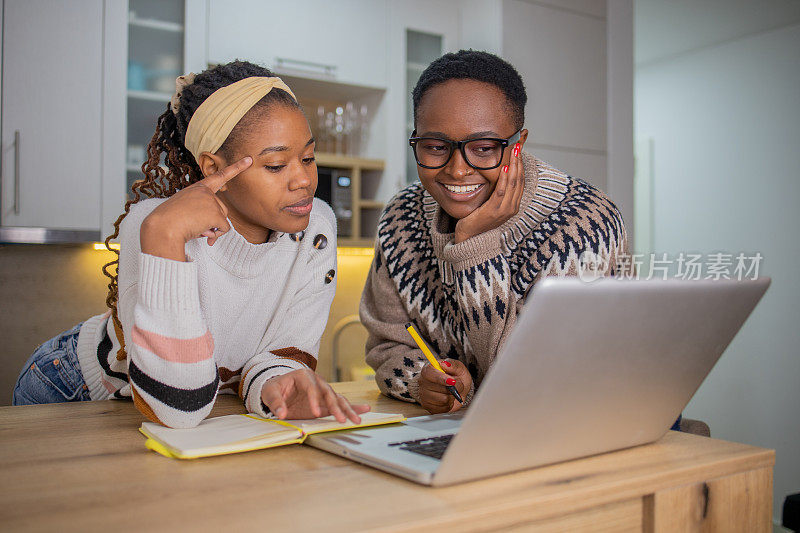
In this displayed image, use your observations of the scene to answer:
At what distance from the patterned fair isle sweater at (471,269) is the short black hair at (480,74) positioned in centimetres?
13

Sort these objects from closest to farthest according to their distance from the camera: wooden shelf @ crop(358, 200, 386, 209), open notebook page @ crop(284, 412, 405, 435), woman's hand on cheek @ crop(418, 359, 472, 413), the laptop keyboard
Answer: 1. the laptop keyboard
2. open notebook page @ crop(284, 412, 405, 435)
3. woman's hand on cheek @ crop(418, 359, 472, 413)
4. wooden shelf @ crop(358, 200, 386, 209)

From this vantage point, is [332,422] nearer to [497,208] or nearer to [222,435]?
[222,435]

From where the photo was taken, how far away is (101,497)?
21.2 inches

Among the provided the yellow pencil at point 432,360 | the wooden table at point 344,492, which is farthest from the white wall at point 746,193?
the wooden table at point 344,492

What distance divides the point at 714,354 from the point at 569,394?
197 millimetres

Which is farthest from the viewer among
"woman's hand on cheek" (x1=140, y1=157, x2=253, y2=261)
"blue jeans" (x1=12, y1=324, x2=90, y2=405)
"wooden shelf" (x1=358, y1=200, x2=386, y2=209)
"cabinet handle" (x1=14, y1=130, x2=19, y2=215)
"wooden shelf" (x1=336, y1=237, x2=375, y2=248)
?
"wooden shelf" (x1=358, y1=200, x2=386, y2=209)

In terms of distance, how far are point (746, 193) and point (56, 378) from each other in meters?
3.84

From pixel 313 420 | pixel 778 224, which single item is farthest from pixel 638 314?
pixel 778 224

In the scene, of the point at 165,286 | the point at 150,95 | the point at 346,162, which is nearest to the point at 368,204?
the point at 346,162

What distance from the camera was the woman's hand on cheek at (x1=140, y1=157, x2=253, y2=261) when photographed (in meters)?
0.85

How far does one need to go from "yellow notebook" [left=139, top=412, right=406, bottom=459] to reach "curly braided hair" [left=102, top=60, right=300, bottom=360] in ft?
1.29

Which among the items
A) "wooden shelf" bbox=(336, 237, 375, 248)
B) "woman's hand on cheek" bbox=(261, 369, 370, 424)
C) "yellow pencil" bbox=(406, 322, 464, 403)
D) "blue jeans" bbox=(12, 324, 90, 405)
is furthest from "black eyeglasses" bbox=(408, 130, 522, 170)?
"wooden shelf" bbox=(336, 237, 375, 248)

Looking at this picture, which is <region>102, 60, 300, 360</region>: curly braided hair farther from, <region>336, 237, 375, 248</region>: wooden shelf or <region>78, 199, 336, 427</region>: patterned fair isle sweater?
<region>336, 237, 375, 248</region>: wooden shelf

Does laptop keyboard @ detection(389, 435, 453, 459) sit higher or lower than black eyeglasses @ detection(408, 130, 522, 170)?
lower
